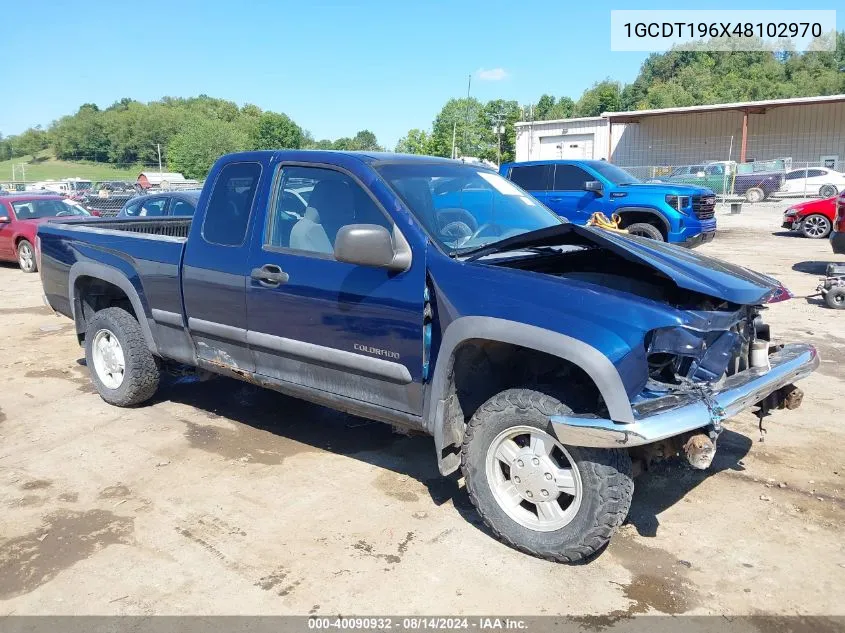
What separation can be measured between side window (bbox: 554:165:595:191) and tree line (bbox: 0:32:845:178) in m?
18.6

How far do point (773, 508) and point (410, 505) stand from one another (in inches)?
79.6

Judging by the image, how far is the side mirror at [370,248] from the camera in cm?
352

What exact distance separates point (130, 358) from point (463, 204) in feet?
9.54

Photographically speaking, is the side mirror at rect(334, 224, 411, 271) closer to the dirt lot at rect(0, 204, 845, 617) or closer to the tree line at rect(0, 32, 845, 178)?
the dirt lot at rect(0, 204, 845, 617)

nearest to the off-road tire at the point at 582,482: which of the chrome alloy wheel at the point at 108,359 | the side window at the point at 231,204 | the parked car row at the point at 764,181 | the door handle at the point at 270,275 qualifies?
the door handle at the point at 270,275

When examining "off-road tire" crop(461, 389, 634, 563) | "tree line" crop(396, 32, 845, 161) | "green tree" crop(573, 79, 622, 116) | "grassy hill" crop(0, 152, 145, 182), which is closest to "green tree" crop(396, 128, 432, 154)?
"tree line" crop(396, 32, 845, 161)

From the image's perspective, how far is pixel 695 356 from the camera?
3.18 meters

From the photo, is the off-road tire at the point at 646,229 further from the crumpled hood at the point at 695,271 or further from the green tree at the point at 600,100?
the green tree at the point at 600,100

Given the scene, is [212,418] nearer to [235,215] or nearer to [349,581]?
[235,215]

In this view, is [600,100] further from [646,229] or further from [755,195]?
[646,229]

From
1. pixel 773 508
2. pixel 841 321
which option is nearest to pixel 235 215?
pixel 773 508

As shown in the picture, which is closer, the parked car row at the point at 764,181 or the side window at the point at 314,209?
the side window at the point at 314,209

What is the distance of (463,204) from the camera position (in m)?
4.20

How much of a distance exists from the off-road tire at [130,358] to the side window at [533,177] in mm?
10336
